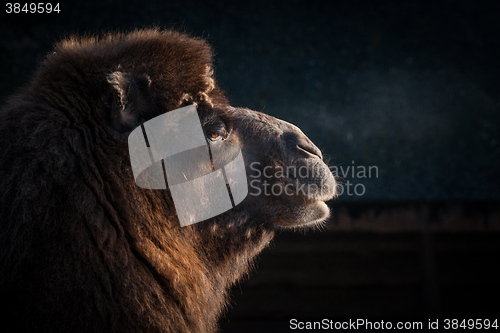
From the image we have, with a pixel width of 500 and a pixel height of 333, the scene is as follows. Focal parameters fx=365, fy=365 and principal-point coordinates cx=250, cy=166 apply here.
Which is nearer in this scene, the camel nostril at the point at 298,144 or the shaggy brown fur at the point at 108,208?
the shaggy brown fur at the point at 108,208

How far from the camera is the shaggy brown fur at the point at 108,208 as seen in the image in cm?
142

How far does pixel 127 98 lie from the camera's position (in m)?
1.68

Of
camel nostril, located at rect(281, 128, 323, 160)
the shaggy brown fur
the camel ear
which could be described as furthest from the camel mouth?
the camel ear

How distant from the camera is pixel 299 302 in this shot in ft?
15.9

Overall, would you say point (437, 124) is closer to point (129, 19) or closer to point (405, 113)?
point (405, 113)

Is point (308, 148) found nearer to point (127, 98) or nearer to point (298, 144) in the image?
point (298, 144)

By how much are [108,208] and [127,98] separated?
0.51 metres

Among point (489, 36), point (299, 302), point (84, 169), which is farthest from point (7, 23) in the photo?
point (489, 36)

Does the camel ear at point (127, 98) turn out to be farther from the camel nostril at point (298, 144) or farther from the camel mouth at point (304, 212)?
the camel mouth at point (304, 212)

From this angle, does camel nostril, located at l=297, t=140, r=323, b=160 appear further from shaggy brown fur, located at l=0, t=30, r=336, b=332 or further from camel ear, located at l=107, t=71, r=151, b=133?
camel ear, located at l=107, t=71, r=151, b=133

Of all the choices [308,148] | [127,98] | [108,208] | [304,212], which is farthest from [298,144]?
[108,208]

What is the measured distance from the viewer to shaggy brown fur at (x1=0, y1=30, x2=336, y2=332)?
142cm

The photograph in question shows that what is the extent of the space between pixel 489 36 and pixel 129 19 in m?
4.67

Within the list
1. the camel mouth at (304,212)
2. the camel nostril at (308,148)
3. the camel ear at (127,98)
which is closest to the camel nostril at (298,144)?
the camel nostril at (308,148)
